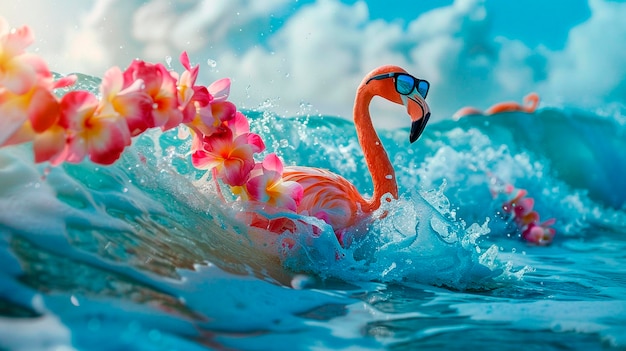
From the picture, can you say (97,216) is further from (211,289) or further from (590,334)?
(590,334)

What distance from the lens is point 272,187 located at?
2.32 m

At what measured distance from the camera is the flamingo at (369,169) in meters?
2.63

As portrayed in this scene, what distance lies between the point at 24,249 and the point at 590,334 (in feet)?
4.84

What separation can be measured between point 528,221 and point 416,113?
3438mm

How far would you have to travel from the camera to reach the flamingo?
2627 mm

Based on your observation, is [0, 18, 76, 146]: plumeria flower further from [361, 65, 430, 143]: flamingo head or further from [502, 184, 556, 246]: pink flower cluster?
[502, 184, 556, 246]: pink flower cluster

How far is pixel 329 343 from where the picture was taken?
1.47 m

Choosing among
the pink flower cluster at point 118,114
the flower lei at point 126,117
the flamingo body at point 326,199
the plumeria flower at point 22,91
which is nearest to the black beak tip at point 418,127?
the flamingo body at point 326,199

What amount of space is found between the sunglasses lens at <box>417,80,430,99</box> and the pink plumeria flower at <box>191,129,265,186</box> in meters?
1.03

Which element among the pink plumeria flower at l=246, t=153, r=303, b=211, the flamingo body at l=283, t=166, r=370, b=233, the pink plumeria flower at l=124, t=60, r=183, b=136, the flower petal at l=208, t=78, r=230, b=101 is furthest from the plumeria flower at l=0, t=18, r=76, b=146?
the flamingo body at l=283, t=166, r=370, b=233

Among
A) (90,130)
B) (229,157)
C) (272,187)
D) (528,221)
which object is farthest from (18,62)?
(528,221)

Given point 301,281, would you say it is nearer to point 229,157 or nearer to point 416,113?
point 229,157

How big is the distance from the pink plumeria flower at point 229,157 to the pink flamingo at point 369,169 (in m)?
0.25

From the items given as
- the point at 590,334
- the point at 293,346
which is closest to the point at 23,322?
the point at 293,346
